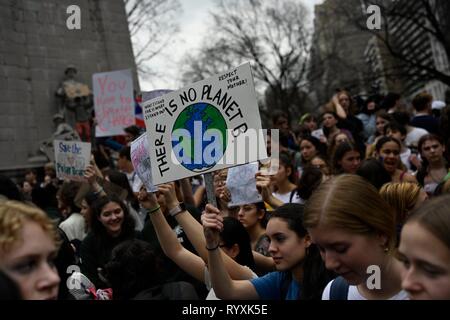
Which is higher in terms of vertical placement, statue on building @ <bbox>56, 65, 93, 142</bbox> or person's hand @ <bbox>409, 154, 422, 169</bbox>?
statue on building @ <bbox>56, 65, 93, 142</bbox>

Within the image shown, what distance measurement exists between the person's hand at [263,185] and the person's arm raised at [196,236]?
80 cm

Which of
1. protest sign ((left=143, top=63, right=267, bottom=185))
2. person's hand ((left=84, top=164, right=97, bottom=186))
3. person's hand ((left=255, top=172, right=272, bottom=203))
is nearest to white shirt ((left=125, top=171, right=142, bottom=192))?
person's hand ((left=84, top=164, right=97, bottom=186))

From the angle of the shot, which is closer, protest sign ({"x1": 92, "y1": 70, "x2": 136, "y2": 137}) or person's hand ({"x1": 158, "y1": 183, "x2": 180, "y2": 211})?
person's hand ({"x1": 158, "y1": 183, "x2": 180, "y2": 211})

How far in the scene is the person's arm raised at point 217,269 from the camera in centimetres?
306

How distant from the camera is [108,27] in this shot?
15.6 metres

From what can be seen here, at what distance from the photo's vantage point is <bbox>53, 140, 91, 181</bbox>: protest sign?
6.14 metres

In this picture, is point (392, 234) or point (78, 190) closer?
point (392, 234)

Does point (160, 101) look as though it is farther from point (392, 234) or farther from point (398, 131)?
point (398, 131)

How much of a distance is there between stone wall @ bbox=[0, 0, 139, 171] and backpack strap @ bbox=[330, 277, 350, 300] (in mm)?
11229

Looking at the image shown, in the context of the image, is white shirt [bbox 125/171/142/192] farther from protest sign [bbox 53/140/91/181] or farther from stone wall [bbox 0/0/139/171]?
stone wall [bbox 0/0/139/171]

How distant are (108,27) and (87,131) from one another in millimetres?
3595

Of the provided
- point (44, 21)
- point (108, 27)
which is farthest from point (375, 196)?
point (108, 27)

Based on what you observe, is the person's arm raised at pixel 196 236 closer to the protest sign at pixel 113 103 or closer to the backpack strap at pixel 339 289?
the backpack strap at pixel 339 289
